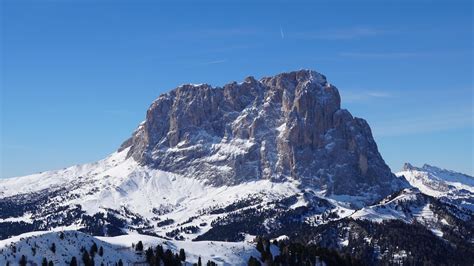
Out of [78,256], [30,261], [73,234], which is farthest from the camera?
[73,234]

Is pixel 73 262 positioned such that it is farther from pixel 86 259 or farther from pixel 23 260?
pixel 23 260

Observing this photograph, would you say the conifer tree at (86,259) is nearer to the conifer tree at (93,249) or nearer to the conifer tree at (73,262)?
the conifer tree at (73,262)

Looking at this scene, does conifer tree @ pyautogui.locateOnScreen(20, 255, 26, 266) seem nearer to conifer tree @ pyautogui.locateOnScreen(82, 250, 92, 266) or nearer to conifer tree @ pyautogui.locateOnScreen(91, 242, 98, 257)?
conifer tree @ pyautogui.locateOnScreen(82, 250, 92, 266)

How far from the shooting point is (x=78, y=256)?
178750 millimetres

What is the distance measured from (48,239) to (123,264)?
22.6 metres

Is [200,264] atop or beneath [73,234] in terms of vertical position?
beneath

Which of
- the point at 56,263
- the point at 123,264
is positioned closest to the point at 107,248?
the point at 123,264

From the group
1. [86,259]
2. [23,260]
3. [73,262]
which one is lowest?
[73,262]

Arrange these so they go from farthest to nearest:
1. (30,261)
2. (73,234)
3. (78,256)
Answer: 1. (73,234)
2. (78,256)
3. (30,261)

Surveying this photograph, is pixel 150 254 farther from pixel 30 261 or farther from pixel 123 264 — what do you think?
pixel 30 261

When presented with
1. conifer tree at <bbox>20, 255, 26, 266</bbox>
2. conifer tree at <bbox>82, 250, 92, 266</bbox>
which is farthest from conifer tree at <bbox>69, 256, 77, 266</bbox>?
conifer tree at <bbox>20, 255, 26, 266</bbox>

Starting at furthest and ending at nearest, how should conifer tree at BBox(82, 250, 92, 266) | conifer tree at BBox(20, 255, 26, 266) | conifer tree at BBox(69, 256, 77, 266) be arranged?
1. conifer tree at BBox(82, 250, 92, 266)
2. conifer tree at BBox(69, 256, 77, 266)
3. conifer tree at BBox(20, 255, 26, 266)

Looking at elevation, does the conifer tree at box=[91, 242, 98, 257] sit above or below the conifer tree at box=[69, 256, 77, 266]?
above

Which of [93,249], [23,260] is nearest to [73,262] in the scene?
[23,260]
